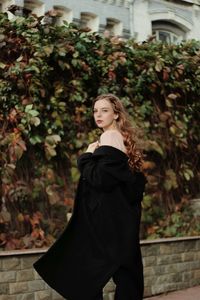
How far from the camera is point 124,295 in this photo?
11.1 ft

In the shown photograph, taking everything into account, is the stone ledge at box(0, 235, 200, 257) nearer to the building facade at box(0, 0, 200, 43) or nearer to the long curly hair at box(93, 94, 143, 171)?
the long curly hair at box(93, 94, 143, 171)

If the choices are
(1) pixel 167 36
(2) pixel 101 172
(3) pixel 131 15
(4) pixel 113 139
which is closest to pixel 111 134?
(4) pixel 113 139

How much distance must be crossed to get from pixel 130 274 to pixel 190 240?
12.0ft

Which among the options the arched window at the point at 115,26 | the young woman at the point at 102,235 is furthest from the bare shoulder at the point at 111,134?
the arched window at the point at 115,26

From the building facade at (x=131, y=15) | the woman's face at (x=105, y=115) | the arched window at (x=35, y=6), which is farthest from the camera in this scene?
the building facade at (x=131, y=15)

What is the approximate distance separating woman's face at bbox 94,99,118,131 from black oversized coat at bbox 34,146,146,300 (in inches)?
10.0

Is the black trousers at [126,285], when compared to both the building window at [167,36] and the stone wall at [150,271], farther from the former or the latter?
the building window at [167,36]

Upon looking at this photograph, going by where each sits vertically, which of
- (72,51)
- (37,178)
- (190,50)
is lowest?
(37,178)

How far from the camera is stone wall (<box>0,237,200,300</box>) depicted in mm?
5188

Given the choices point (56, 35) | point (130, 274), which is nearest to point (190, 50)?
point (56, 35)

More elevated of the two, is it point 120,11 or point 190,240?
point 120,11

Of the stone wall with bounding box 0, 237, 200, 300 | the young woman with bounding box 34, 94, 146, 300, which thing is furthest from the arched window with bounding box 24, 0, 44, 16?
the young woman with bounding box 34, 94, 146, 300

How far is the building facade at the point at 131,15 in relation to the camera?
11852 mm

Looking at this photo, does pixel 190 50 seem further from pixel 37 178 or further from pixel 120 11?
pixel 120 11
